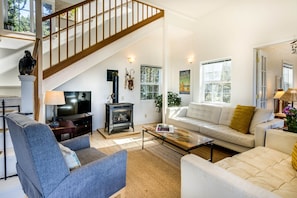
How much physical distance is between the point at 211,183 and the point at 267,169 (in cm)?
93

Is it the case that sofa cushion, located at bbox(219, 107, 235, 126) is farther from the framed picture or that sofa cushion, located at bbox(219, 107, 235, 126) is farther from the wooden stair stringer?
the wooden stair stringer

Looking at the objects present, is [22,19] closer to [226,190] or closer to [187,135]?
[187,135]

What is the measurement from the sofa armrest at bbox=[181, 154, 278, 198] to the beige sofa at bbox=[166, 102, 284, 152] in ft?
5.70

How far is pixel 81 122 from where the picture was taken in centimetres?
389

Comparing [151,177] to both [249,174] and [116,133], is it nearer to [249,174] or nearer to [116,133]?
[249,174]

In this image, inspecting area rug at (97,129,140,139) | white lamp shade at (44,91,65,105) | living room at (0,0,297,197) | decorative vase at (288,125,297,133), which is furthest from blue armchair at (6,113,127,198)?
area rug at (97,129,140,139)

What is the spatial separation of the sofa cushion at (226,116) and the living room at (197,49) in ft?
1.97

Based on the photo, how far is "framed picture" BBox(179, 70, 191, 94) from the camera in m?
5.34

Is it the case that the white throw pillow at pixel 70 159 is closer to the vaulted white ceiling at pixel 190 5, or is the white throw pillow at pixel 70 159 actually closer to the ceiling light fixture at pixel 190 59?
the vaulted white ceiling at pixel 190 5

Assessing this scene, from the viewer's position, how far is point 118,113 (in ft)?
14.3

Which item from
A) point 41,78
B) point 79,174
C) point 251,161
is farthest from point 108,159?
point 41,78

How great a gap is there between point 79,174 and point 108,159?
263mm

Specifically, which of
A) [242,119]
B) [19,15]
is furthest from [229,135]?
[19,15]

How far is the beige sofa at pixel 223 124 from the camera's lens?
8.54 ft
